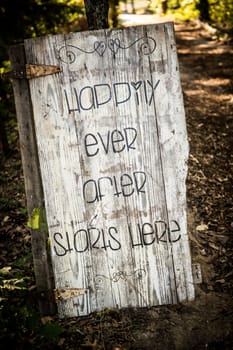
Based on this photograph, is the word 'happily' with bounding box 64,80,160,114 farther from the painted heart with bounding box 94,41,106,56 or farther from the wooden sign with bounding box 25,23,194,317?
the painted heart with bounding box 94,41,106,56

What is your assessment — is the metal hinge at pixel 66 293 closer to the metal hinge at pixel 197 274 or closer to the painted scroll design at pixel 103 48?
the metal hinge at pixel 197 274

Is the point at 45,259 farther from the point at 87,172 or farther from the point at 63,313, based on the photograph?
the point at 87,172

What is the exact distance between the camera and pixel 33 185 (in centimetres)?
339

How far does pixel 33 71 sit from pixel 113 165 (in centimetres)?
92

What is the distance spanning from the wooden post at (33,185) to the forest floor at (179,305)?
0.19 meters

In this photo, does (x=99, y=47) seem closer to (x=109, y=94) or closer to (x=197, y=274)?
(x=109, y=94)

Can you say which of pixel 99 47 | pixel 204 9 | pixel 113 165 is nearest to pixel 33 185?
pixel 113 165

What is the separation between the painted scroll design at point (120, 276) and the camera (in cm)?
353

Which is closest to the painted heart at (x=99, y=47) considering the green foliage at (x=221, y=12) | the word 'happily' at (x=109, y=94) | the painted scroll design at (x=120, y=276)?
the word 'happily' at (x=109, y=94)

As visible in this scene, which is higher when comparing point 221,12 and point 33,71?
point 221,12

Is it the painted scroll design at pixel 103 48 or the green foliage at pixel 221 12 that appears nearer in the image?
the painted scroll design at pixel 103 48

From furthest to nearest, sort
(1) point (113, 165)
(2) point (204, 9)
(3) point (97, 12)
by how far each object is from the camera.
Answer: (2) point (204, 9), (3) point (97, 12), (1) point (113, 165)

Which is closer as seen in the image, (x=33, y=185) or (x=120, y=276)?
(x=33, y=185)

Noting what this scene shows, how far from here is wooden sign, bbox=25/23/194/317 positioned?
3174mm
